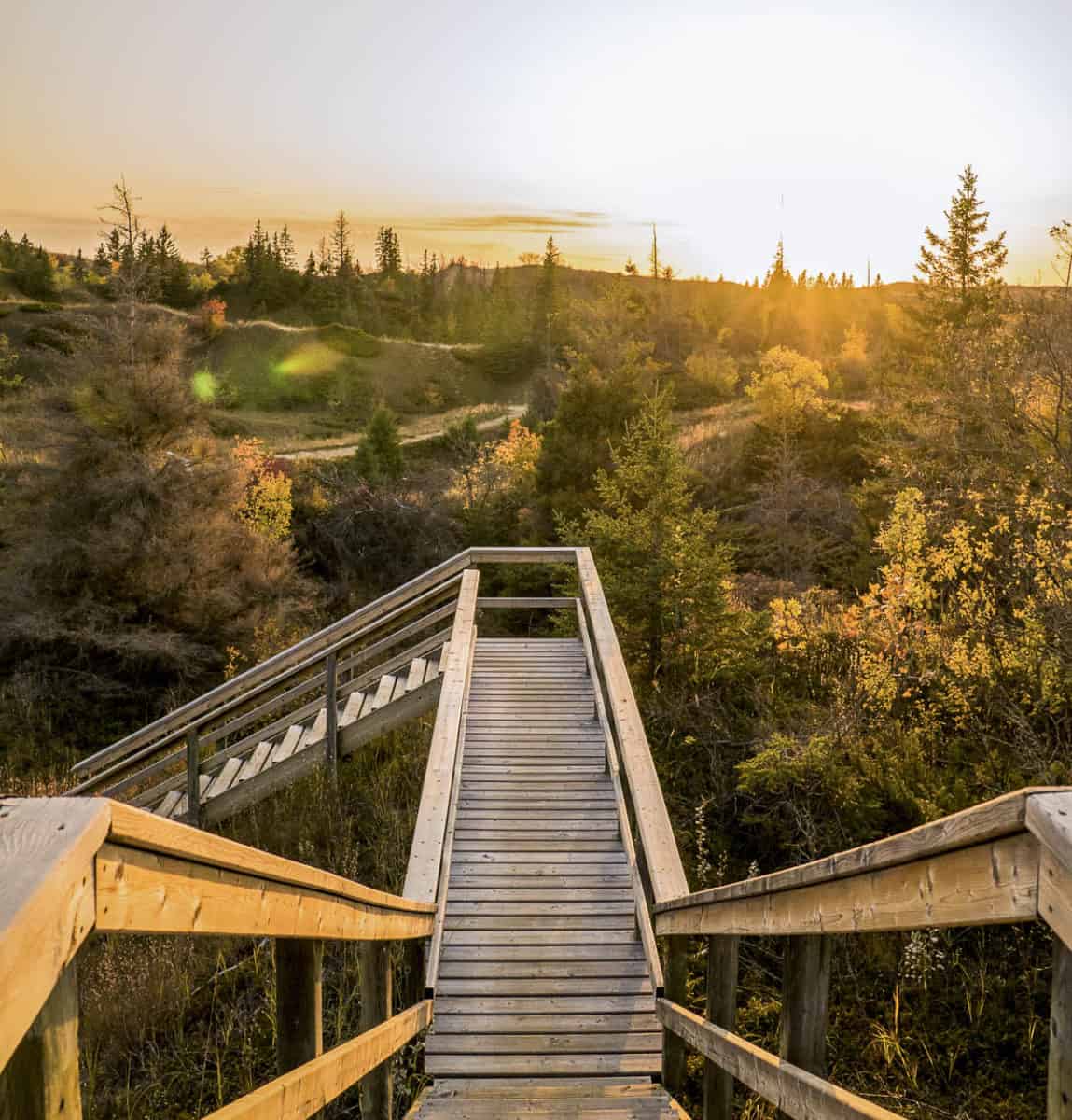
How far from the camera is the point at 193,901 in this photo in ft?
4.71

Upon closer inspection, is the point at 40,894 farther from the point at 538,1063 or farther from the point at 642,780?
the point at 642,780

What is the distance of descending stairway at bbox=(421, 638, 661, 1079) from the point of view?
14.6 ft

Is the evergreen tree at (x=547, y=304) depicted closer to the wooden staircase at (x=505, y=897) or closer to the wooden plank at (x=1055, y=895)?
the wooden staircase at (x=505, y=897)

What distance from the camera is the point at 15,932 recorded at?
0.97 m

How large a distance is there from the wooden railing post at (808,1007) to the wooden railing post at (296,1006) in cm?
118

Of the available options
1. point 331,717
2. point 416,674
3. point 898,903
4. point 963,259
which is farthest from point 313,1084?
point 963,259

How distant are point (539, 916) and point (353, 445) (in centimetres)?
3162

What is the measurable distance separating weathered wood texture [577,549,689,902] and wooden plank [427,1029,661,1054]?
0.77 metres

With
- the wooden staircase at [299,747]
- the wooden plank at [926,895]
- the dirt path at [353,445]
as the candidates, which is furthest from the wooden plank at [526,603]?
the dirt path at [353,445]

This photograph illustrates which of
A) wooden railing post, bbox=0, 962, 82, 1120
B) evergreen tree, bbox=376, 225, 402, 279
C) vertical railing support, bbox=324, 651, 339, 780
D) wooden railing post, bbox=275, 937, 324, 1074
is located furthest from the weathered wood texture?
evergreen tree, bbox=376, 225, 402, 279

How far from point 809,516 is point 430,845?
18.7m

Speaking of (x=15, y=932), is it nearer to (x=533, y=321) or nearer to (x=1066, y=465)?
(x=1066, y=465)

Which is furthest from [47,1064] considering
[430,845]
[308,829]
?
[308,829]

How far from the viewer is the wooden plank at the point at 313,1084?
1.57 meters
